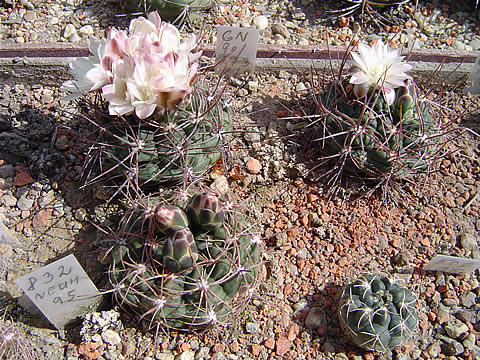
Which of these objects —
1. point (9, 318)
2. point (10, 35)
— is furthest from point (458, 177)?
point (10, 35)

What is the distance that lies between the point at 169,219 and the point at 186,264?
6.4 inches

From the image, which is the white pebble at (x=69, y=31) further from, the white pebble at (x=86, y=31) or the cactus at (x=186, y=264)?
the cactus at (x=186, y=264)

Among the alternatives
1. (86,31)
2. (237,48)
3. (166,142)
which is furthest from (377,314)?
(86,31)

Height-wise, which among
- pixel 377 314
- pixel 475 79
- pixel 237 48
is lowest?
pixel 377 314

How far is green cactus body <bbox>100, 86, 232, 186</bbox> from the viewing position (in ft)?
5.79

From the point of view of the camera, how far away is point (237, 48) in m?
2.46

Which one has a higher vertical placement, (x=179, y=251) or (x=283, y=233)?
(x=179, y=251)

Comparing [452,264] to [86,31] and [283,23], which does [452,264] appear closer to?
[283,23]

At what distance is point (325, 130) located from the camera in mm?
2189

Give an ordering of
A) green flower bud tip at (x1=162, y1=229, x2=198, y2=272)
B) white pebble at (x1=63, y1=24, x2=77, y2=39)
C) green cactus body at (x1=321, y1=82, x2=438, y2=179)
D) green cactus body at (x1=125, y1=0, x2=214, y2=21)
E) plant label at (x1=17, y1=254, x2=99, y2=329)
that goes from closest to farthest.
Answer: green flower bud tip at (x1=162, y1=229, x2=198, y2=272) → plant label at (x1=17, y1=254, x2=99, y2=329) → green cactus body at (x1=321, y1=82, x2=438, y2=179) → green cactus body at (x1=125, y1=0, x2=214, y2=21) → white pebble at (x1=63, y1=24, x2=77, y2=39)

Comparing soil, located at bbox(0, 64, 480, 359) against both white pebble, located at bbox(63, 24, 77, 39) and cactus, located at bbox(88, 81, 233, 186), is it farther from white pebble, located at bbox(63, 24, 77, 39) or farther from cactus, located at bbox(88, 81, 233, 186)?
white pebble, located at bbox(63, 24, 77, 39)

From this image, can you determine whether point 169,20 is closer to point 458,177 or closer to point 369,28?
point 369,28

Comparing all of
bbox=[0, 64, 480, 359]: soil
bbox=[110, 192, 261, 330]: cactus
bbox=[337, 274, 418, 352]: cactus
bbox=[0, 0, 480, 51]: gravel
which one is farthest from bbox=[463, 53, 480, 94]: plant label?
bbox=[110, 192, 261, 330]: cactus

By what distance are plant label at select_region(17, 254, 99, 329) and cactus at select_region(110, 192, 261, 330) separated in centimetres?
13
